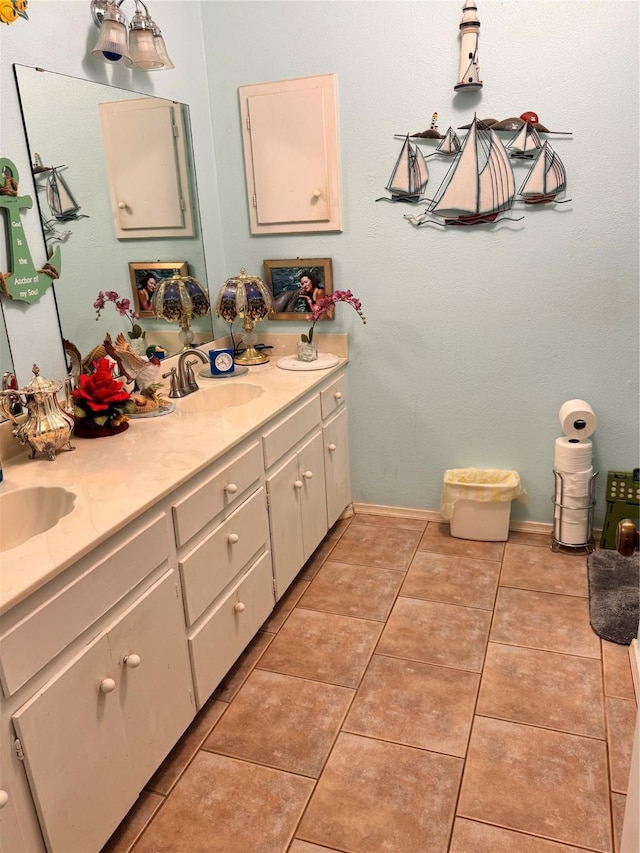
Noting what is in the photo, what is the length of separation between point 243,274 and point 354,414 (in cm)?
84

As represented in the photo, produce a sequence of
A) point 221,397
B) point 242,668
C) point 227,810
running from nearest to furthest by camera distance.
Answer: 1. point 227,810
2. point 242,668
3. point 221,397

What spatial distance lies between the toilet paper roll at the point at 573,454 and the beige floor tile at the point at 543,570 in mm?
384

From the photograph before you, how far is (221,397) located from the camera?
8.50 ft

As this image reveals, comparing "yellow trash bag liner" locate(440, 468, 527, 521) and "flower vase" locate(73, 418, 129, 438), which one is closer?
"flower vase" locate(73, 418, 129, 438)

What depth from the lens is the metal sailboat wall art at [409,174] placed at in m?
2.67

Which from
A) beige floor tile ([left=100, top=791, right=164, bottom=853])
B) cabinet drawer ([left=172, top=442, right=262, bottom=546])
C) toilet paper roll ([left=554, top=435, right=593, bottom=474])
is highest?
cabinet drawer ([left=172, top=442, right=262, bottom=546])

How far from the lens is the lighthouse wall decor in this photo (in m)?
2.43

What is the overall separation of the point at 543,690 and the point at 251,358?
1.75 m

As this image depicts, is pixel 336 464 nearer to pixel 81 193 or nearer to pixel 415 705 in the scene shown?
pixel 415 705

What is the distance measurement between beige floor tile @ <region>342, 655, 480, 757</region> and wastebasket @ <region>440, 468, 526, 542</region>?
36.2 inches

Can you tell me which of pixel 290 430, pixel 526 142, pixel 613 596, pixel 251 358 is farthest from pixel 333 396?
pixel 613 596

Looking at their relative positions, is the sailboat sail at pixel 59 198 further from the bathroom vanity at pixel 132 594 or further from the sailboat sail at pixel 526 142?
the sailboat sail at pixel 526 142

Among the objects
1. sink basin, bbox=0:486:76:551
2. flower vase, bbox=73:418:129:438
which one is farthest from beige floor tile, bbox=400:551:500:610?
sink basin, bbox=0:486:76:551

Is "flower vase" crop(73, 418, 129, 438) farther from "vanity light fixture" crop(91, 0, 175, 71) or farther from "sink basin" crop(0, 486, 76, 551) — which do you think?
"vanity light fixture" crop(91, 0, 175, 71)
